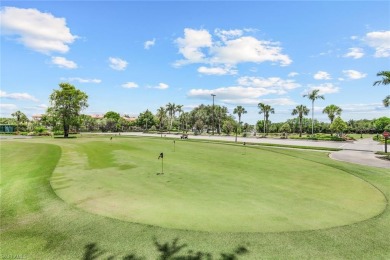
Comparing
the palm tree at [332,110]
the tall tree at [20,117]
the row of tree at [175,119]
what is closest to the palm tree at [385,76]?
the row of tree at [175,119]

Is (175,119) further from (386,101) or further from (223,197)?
(223,197)

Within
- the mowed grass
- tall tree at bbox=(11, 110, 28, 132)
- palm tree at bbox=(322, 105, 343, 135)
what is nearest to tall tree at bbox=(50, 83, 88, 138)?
the mowed grass

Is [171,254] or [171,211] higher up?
[171,211]

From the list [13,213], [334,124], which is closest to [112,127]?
[334,124]

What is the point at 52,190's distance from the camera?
38.8 feet

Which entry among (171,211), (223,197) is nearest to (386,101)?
(223,197)

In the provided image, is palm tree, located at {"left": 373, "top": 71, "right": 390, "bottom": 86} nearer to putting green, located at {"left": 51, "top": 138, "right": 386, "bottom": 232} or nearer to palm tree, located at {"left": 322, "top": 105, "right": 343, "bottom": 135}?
putting green, located at {"left": 51, "top": 138, "right": 386, "bottom": 232}

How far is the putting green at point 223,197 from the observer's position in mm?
8125

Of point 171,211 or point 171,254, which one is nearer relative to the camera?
point 171,254

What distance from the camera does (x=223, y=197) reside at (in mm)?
10820

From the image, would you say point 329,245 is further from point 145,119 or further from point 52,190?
point 145,119

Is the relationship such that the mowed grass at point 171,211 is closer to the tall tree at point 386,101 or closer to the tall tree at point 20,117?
the tall tree at point 386,101

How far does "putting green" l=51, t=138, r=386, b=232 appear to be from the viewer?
8125 mm

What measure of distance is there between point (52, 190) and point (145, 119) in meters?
124
